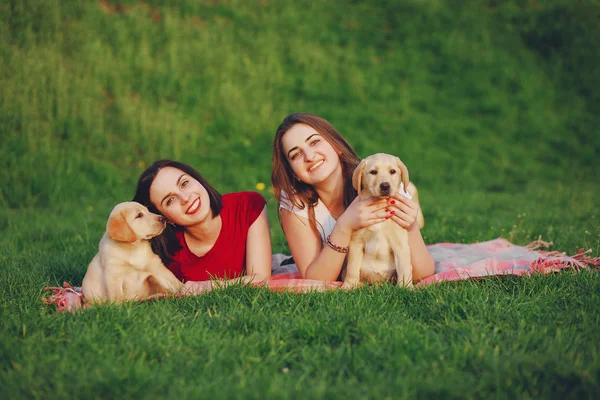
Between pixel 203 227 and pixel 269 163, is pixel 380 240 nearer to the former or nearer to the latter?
pixel 203 227

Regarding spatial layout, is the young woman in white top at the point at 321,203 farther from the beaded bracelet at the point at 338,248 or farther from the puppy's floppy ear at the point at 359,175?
the puppy's floppy ear at the point at 359,175

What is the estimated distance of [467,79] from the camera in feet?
37.9

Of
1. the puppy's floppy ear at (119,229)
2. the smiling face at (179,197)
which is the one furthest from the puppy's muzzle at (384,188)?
the puppy's floppy ear at (119,229)

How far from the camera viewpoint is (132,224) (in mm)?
3506

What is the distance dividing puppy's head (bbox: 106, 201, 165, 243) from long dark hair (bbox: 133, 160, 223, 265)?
0.27 meters

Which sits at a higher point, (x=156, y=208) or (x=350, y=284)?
(x=156, y=208)

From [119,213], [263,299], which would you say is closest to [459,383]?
[263,299]

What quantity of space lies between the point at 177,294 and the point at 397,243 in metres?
1.51

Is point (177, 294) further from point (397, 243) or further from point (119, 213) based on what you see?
point (397, 243)

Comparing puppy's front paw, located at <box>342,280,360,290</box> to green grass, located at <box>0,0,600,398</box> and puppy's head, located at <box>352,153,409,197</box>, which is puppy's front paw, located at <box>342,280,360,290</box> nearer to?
green grass, located at <box>0,0,600,398</box>

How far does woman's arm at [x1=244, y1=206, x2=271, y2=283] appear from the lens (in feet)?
12.7

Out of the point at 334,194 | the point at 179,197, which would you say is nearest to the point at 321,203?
the point at 334,194

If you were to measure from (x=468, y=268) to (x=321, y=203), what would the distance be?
3.86 feet

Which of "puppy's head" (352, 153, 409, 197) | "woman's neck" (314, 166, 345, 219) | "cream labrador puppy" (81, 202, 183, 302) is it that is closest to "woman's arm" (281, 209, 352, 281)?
"woman's neck" (314, 166, 345, 219)
